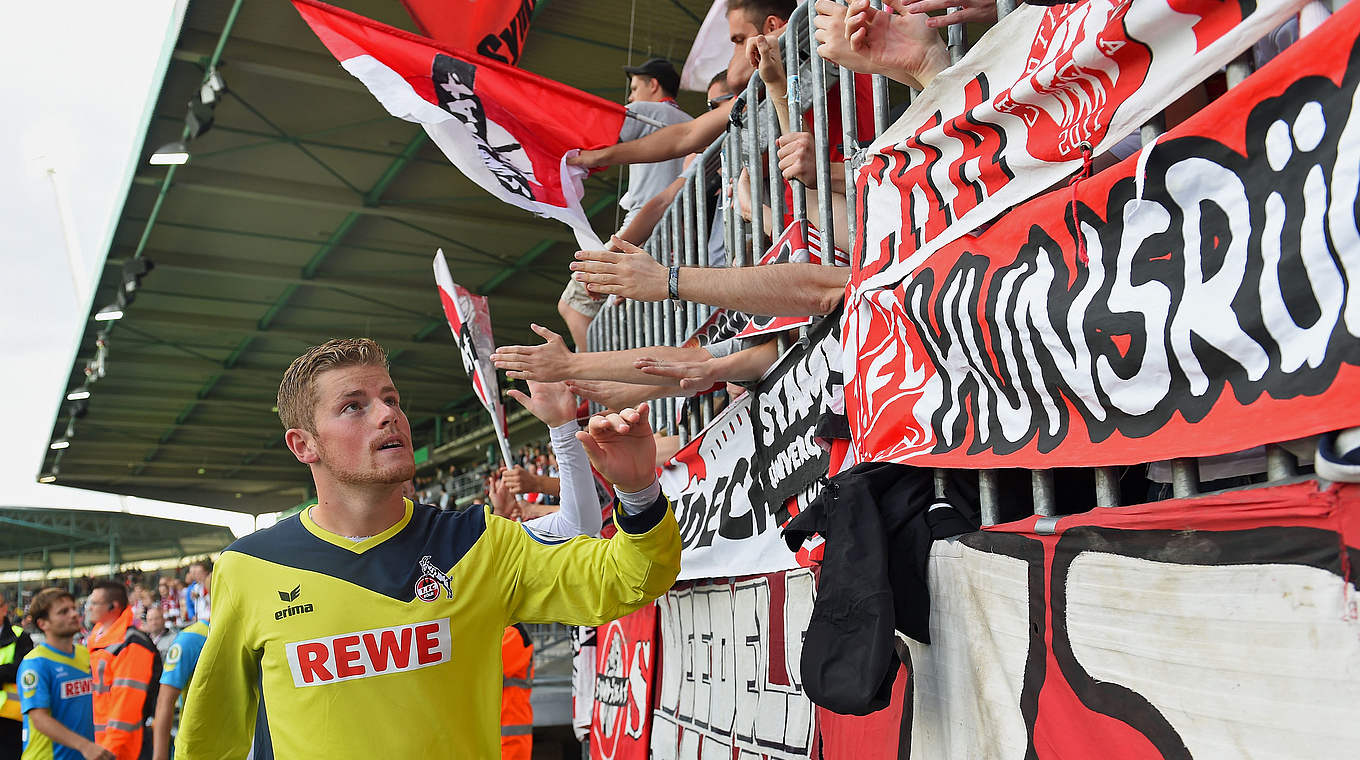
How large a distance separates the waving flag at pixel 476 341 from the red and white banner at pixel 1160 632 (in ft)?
11.6

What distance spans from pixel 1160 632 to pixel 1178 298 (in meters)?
0.57

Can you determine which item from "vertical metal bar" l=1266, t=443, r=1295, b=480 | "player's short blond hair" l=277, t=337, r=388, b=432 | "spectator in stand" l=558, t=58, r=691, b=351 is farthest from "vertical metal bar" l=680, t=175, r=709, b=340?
"vertical metal bar" l=1266, t=443, r=1295, b=480

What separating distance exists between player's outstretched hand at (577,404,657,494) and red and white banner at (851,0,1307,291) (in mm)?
822

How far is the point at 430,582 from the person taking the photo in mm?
2744

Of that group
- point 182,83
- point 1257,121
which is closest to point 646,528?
point 1257,121

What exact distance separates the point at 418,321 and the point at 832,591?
18976mm

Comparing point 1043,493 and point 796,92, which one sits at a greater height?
point 796,92

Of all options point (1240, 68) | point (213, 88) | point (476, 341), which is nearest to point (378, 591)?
point (1240, 68)

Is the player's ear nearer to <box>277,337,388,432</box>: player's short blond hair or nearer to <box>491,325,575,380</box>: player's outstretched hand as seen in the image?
<box>277,337,388,432</box>: player's short blond hair

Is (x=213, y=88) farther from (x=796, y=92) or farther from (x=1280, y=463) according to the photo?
(x=1280, y=463)

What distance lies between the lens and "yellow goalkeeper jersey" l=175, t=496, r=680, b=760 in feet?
8.45

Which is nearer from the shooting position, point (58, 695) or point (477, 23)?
point (477, 23)

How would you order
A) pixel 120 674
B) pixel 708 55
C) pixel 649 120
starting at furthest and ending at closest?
1. pixel 120 674
2. pixel 708 55
3. pixel 649 120

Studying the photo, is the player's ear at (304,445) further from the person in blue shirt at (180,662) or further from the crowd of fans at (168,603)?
the crowd of fans at (168,603)
